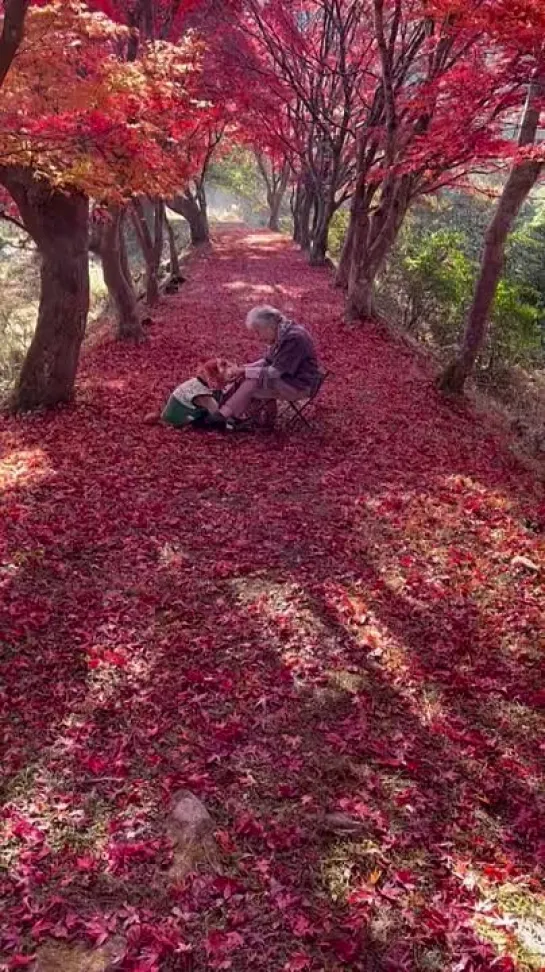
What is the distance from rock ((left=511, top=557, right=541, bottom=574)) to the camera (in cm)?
609

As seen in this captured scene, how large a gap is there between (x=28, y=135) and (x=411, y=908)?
722 cm

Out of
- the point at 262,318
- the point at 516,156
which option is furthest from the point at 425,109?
the point at 262,318

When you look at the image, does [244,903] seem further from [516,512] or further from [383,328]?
[383,328]

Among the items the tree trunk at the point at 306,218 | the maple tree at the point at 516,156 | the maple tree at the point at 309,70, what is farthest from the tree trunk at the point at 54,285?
the tree trunk at the point at 306,218

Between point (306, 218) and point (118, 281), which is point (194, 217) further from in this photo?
point (118, 281)

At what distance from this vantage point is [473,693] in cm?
460

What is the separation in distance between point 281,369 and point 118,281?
6240mm

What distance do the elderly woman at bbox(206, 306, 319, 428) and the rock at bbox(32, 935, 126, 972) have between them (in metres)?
6.23

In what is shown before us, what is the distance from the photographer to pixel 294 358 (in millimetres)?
8172

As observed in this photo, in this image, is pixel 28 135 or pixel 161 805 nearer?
pixel 161 805

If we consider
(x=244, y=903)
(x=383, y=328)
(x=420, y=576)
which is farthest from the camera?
(x=383, y=328)

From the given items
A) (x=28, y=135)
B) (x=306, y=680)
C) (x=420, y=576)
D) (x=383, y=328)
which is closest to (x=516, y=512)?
(x=420, y=576)

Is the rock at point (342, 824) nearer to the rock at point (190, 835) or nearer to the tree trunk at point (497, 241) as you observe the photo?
the rock at point (190, 835)

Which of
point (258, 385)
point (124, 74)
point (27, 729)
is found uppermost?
point (124, 74)
